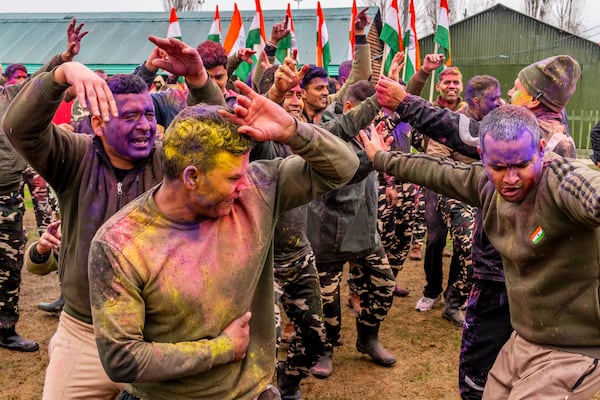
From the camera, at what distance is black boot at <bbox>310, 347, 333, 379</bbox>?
201 inches

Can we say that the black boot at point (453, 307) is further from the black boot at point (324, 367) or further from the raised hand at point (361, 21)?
the raised hand at point (361, 21)

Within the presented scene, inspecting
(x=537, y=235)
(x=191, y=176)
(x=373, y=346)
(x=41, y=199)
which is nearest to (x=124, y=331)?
(x=191, y=176)

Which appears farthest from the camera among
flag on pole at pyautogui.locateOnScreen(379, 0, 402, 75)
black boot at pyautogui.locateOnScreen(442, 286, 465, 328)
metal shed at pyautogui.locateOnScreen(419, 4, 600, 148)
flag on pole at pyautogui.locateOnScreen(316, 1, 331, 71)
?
metal shed at pyautogui.locateOnScreen(419, 4, 600, 148)

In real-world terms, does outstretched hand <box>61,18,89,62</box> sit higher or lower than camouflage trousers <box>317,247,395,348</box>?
higher

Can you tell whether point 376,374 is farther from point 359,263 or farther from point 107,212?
point 107,212

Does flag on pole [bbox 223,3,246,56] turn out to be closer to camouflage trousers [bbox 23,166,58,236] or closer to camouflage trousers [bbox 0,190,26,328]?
camouflage trousers [bbox 23,166,58,236]

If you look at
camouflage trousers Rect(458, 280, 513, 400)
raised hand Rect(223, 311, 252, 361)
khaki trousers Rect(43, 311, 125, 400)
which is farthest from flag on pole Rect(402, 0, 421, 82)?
raised hand Rect(223, 311, 252, 361)

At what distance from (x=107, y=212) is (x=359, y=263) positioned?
8.61 feet

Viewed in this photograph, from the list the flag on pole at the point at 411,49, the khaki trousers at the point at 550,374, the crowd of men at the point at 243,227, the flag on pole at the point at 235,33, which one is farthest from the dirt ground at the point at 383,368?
the flag on pole at the point at 235,33

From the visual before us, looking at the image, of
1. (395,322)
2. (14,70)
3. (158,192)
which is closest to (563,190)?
(158,192)

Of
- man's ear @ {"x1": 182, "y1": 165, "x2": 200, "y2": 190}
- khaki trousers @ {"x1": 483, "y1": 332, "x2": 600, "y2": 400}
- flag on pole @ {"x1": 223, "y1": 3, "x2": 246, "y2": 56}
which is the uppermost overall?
flag on pole @ {"x1": 223, "y1": 3, "x2": 246, "y2": 56}

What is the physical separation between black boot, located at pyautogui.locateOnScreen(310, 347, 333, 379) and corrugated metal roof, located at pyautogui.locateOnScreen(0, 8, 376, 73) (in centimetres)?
1686

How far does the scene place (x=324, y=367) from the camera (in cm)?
514

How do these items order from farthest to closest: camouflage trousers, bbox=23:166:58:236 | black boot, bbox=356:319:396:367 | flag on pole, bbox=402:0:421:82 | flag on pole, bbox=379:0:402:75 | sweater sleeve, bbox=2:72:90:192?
flag on pole, bbox=402:0:421:82
flag on pole, bbox=379:0:402:75
camouflage trousers, bbox=23:166:58:236
black boot, bbox=356:319:396:367
sweater sleeve, bbox=2:72:90:192
